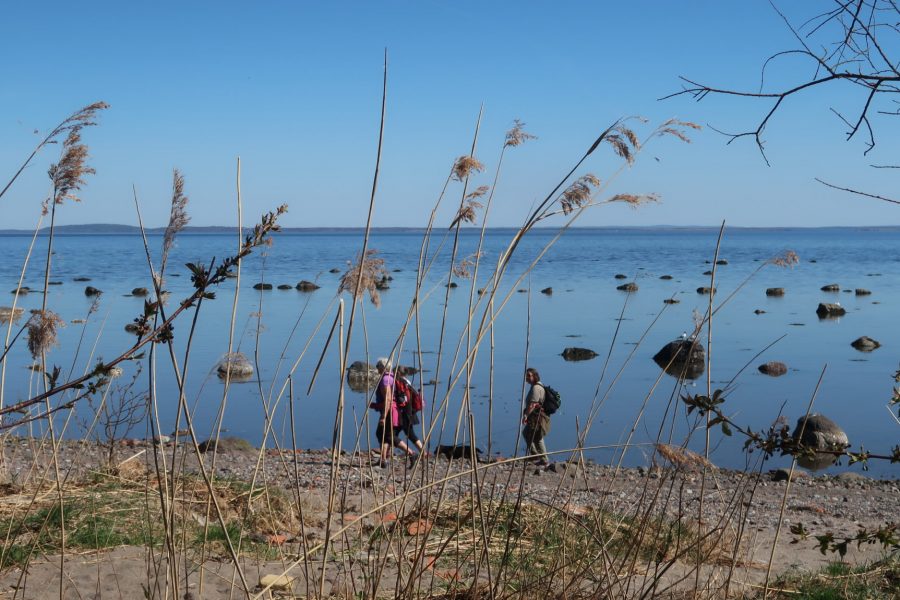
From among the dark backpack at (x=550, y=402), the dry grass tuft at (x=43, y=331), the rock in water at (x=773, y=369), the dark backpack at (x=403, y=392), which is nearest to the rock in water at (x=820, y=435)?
the dark backpack at (x=550, y=402)

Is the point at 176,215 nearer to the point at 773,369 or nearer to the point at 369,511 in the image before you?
the point at 369,511

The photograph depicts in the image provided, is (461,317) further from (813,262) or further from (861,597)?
(813,262)

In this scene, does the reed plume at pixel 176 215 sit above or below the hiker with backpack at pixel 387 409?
above

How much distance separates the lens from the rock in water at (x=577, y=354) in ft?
78.8

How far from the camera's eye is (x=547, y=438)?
1510 centimetres

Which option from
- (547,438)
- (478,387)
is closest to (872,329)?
(478,387)

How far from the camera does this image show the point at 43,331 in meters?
3.26

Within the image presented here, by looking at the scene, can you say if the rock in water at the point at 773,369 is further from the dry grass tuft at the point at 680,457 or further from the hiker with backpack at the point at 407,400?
the dry grass tuft at the point at 680,457

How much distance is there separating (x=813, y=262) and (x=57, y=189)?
81.6m

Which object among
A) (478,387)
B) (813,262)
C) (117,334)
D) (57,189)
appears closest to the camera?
(57,189)

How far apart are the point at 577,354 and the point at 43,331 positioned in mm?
21583

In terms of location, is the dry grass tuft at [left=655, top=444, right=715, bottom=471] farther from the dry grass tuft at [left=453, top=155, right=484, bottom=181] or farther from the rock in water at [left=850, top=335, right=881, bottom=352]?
the rock in water at [left=850, top=335, right=881, bottom=352]

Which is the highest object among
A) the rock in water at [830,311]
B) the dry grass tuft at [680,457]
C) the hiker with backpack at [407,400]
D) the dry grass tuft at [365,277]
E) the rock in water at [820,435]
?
the dry grass tuft at [365,277]

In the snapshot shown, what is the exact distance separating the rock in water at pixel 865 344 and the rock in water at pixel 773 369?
4862 millimetres
